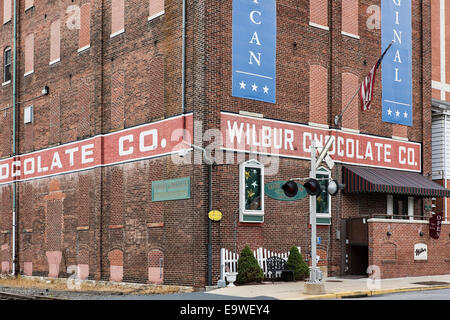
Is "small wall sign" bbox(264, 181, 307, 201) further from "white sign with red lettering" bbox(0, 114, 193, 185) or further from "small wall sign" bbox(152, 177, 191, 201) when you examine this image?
"white sign with red lettering" bbox(0, 114, 193, 185)

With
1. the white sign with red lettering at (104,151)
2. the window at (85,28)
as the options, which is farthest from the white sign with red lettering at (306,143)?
the window at (85,28)

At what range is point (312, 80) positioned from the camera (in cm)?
2694

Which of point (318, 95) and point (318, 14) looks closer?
point (318, 95)

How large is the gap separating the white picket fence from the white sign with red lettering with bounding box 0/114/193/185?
13.4 feet

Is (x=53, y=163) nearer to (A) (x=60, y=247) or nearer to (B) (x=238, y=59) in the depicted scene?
(A) (x=60, y=247)

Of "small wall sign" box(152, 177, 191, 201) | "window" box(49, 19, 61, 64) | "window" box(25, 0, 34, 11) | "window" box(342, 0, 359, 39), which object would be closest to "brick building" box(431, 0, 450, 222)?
"window" box(342, 0, 359, 39)

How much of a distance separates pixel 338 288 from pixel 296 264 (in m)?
3.05

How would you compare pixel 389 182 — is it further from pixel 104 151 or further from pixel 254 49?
pixel 104 151

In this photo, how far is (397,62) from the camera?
98.6ft

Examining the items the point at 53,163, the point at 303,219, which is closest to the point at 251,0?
the point at 303,219

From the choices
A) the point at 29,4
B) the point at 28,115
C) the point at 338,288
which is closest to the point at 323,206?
the point at 338,288

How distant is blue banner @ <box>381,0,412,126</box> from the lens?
1166 inches

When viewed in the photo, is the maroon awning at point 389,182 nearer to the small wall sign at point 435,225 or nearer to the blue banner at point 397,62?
the small wall sign at point 435,225

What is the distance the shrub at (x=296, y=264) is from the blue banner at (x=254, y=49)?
571 centimetres
